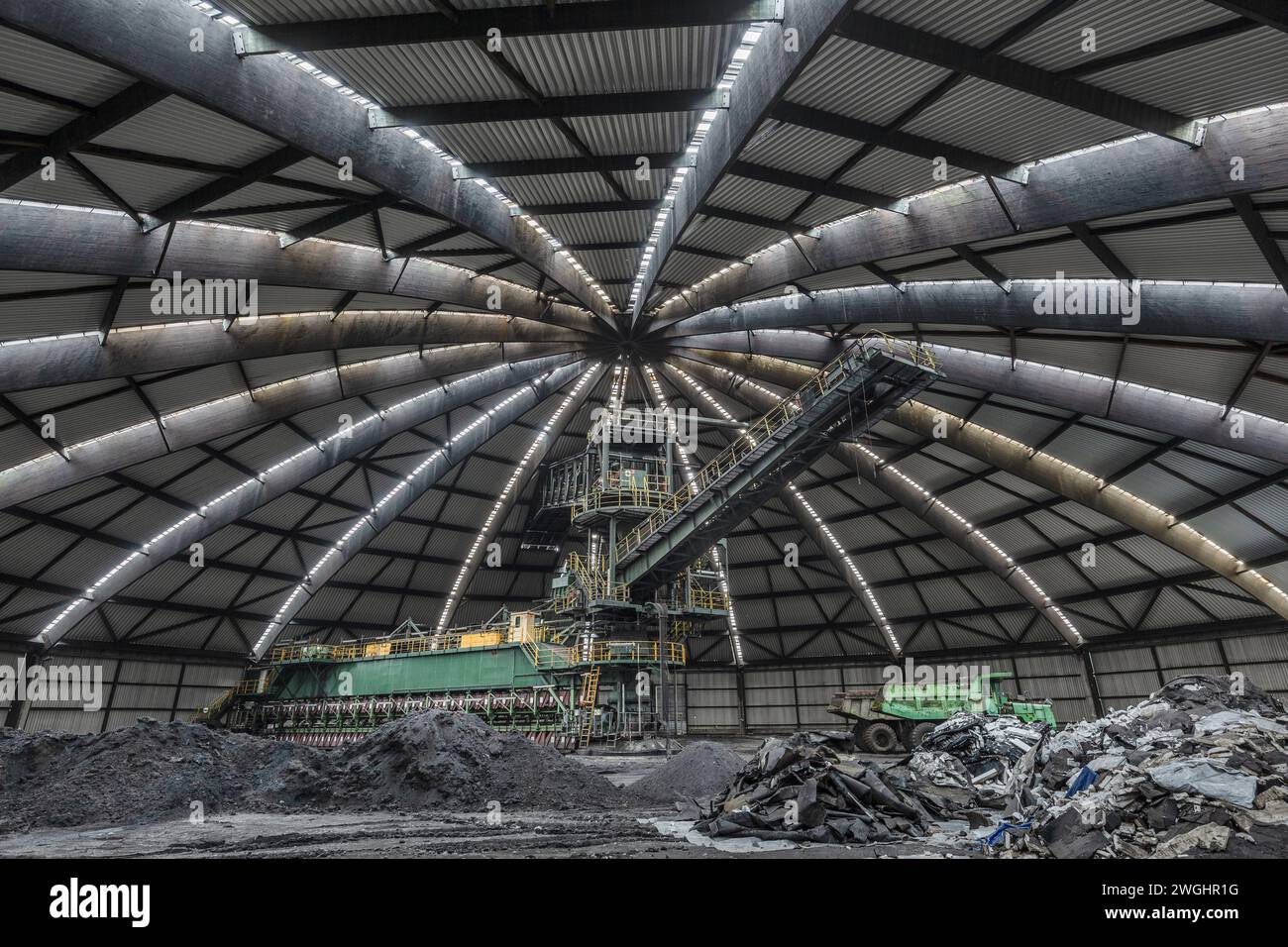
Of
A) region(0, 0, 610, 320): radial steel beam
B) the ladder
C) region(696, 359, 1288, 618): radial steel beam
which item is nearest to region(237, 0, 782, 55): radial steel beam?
region(0, 0, 610, 320): radial steel beam

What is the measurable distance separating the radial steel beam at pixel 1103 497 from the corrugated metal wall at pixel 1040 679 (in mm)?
7061

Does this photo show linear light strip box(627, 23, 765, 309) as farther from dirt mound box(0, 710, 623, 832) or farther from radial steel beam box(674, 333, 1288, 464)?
dirt mound box(0, 710, 623, 832)

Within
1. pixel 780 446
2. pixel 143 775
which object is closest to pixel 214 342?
pixel 143 775

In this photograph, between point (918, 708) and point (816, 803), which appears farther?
point (918, 708)

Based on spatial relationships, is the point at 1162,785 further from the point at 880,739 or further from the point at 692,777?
the point at 880,739

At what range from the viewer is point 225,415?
62.2ft

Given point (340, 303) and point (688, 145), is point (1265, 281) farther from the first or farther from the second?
point (340, 303)

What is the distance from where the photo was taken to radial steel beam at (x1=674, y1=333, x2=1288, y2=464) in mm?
16234

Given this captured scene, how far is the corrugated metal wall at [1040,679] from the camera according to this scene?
2725 cm

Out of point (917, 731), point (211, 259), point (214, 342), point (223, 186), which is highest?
point (223, 186)

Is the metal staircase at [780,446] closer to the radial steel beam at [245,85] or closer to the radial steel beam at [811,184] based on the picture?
the radial steel beam at [811,184]

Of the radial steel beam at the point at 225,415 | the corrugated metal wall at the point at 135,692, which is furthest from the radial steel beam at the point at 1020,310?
the corrugated metal wall at the point at 135,692

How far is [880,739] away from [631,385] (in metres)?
17.9

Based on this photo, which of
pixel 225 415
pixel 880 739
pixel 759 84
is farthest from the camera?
pixel 880 739
